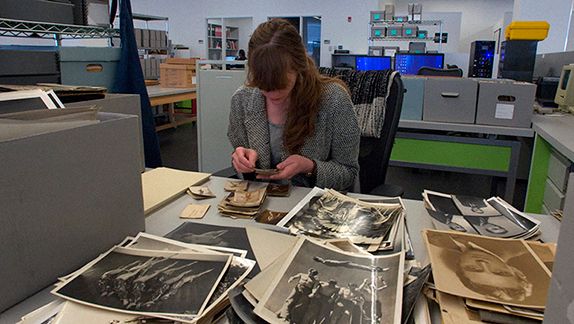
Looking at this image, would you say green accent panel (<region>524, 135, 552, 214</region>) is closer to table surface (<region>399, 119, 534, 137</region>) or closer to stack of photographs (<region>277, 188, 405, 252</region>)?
table surface (<region>399, 119, 534, 137</region>)

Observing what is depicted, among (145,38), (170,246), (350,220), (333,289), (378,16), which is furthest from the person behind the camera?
(378,16)

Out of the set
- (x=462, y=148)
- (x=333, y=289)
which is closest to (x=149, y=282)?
(x=333, y=289)

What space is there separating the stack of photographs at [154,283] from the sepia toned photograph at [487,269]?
32 centimetres

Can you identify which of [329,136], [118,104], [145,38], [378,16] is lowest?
[329,136]

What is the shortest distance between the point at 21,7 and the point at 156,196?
0.71 metres

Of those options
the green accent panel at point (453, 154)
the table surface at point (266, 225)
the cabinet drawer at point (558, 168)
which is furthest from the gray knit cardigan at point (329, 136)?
the green accent panel at point (453, 154)

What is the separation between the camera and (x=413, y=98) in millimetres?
2609

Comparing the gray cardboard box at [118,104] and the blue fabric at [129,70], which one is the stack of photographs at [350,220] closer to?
the gray cardboard box at [118,104]

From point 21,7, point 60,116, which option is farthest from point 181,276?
point 21,7

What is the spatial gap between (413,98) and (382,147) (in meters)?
1.16

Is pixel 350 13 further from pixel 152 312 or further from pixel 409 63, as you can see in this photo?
pixel 152 312

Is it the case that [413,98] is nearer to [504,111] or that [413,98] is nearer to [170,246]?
[504,111]

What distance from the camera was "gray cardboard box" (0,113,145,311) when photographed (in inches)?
23.1

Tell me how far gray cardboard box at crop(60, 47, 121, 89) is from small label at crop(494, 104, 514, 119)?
6.74ft
